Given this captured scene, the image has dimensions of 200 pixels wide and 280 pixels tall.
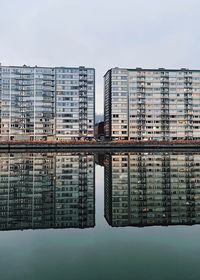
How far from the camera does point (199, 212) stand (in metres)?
21.5

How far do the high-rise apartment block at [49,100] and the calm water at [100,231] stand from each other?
128130 mm

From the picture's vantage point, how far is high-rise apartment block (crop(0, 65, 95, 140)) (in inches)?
6241

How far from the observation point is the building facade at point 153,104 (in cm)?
16525

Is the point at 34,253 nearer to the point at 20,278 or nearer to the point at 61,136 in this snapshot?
the point at 20,278

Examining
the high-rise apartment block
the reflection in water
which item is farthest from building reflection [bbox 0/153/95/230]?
the high-rise apartment block

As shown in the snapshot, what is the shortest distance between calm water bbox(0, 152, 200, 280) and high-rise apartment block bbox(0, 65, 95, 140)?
12813 cm

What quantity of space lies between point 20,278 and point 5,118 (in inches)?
6149

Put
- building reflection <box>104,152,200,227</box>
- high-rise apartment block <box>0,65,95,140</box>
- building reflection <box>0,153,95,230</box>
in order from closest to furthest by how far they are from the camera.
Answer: building reflection <box>0,153,95,230</box>, building reflection <box>104,152,200,227</box>, high-rise apartment block <box>0,65,95,140</box>

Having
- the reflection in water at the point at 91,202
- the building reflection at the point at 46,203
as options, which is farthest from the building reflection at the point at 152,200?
the building reflection at the point at 46,203

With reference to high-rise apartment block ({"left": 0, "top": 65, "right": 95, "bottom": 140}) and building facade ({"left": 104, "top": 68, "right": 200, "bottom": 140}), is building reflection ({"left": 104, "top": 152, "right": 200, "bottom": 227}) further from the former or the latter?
building facade ({"left": 104, "top": 68, "right": 200, "bottom": 140})

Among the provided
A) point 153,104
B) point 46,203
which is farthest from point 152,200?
point 153,104

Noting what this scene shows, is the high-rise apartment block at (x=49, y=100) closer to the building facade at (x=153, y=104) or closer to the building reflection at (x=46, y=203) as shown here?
the building facade at (x=153, y=104)

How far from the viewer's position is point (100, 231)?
53.7 ft

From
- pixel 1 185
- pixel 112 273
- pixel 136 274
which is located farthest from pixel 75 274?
pixel 1 185
